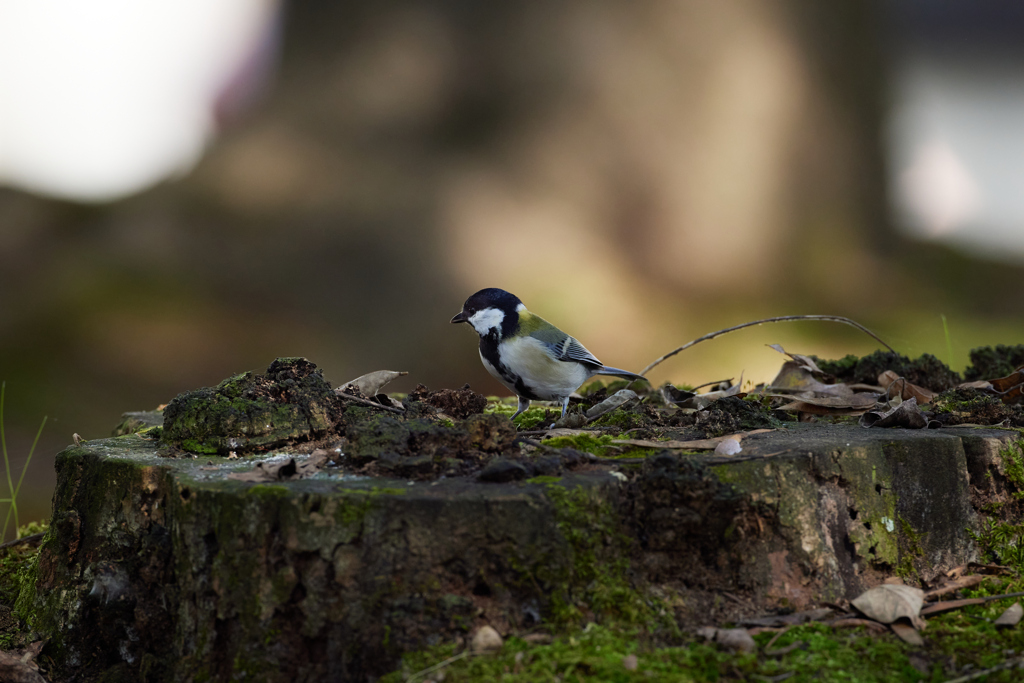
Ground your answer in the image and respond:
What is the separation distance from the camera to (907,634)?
1.70 meters

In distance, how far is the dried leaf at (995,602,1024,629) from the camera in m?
1.78

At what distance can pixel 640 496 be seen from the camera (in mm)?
1741

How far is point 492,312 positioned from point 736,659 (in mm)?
2140

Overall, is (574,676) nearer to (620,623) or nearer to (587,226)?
(620,623)

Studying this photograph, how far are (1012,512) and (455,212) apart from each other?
5853 millimetres

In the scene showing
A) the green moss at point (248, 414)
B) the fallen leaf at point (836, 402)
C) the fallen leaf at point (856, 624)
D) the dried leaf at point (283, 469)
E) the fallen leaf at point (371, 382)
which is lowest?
the fallen leaf at point (856, 624)

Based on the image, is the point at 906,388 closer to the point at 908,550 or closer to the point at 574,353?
the point at 908,550

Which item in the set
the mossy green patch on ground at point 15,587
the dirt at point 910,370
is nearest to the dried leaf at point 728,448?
the dirt at point 910,370

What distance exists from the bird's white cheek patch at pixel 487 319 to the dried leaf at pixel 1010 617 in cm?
215

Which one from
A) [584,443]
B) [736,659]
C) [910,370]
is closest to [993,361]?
[910,370]

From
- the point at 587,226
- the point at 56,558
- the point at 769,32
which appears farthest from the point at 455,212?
the point at 56,558

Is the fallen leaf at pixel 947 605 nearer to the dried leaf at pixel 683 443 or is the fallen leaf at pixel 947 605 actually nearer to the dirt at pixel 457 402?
the dried leaf at pixel 683 443

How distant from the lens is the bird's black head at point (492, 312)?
341 cm

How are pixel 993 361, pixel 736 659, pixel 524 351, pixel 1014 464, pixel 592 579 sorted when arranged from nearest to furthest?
pixel 736 659, pixel 592 579, pixel 1014 464, pixel 524 351, pixel 993 361
